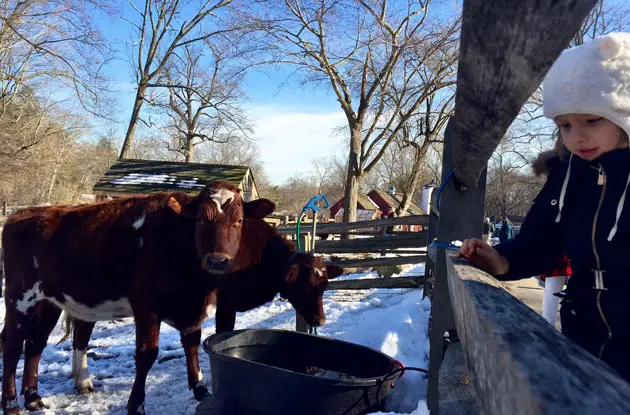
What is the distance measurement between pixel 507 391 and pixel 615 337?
1126 mm

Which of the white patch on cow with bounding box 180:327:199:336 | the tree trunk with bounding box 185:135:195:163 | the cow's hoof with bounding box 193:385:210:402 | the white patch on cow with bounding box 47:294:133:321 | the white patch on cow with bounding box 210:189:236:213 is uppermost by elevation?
the tree trunk with bounding box 185:135:195:163

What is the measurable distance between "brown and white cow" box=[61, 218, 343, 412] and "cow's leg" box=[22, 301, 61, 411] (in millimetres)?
328

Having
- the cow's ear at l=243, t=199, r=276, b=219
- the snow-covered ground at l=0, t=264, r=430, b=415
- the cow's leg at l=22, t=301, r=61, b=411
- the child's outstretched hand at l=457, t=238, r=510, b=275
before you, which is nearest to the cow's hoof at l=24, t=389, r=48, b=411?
the cow's leg at l=22, t=301, r=61, b=411

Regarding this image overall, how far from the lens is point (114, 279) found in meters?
4.22

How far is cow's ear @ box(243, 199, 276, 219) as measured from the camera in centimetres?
458

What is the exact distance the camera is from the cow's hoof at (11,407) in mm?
4027

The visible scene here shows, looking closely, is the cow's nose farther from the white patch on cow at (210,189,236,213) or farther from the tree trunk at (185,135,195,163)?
the tree trunk at (185,135,195,163)

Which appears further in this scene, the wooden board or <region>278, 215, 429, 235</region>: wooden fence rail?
the wooden board

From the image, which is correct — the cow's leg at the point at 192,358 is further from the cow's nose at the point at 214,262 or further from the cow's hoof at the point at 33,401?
the cow's hoof at the point at 33,401

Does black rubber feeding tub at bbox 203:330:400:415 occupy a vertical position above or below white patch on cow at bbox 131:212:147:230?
below

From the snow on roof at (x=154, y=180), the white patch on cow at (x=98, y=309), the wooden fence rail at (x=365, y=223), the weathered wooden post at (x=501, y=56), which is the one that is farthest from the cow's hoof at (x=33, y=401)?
the snow on roof at (x=154, y=180)

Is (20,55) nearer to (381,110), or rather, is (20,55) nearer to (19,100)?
(19,100)

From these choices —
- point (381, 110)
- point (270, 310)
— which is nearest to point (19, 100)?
point (381, 110)

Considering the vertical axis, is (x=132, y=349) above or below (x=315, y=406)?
below
